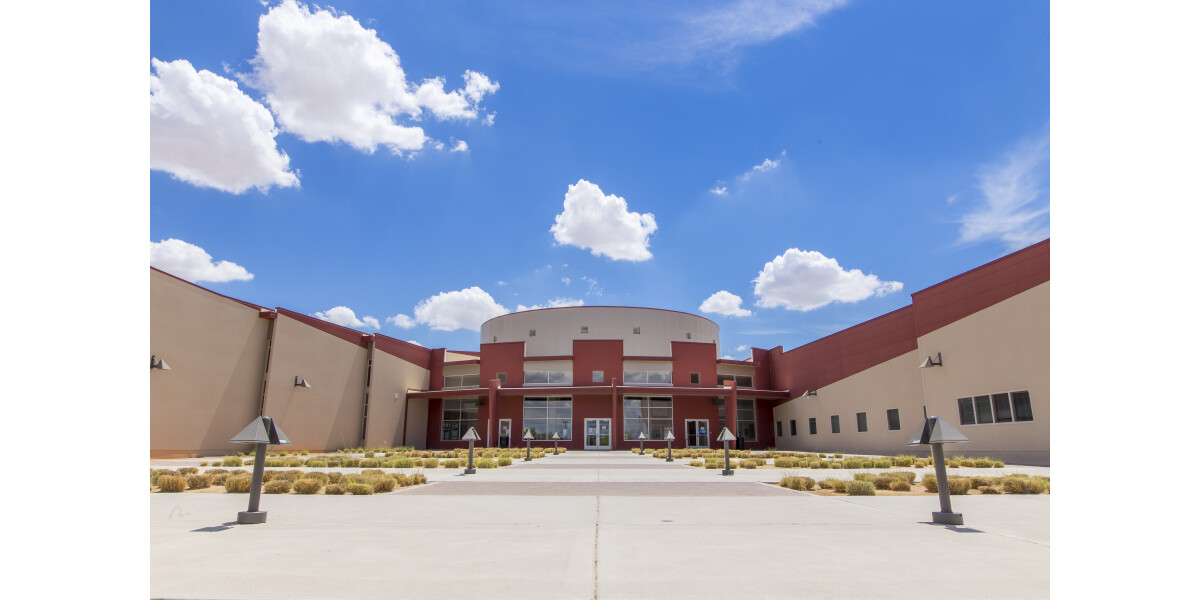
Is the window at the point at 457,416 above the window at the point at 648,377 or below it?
below

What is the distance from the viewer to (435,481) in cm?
1443

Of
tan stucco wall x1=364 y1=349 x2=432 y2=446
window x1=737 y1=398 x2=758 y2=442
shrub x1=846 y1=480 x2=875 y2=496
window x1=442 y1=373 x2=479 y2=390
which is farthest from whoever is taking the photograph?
window x1=442 y1=373 x2=479 y2=390

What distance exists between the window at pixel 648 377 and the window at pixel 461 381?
13.4 meters

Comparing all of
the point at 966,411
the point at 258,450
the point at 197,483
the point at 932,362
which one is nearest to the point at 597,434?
the point at 932,362

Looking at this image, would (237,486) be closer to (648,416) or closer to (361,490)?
(361,490)

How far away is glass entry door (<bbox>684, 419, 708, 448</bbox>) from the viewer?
44.6 meters

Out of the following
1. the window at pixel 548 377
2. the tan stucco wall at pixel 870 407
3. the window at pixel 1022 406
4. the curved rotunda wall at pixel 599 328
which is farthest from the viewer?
the curved rotunda wall at pixel 599 328

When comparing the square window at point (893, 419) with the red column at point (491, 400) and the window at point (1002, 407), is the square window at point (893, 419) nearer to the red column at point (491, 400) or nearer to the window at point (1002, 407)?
the window at point (1002, 407)

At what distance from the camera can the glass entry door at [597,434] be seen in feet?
142

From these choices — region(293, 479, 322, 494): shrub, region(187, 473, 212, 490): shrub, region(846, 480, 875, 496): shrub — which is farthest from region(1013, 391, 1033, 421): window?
region(187, 473, 212, 490): shrub

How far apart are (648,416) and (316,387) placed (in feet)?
76.8

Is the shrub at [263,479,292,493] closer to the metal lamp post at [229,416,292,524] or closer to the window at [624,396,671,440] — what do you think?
the metal lamp post at [229,416,292,524]

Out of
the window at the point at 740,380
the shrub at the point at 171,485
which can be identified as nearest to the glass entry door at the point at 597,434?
the window at the point at 740,380

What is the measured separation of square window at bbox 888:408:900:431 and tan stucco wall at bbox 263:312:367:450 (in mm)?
32376
